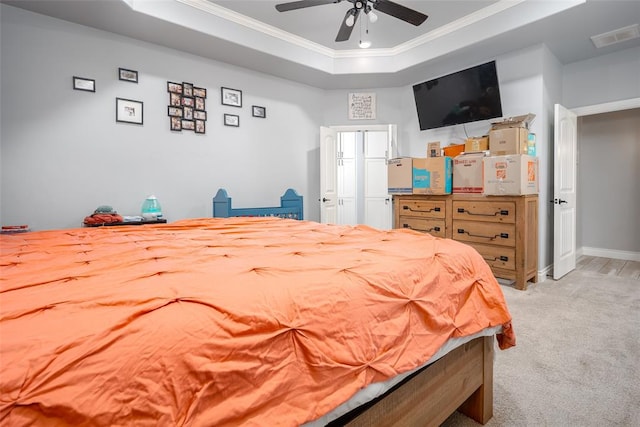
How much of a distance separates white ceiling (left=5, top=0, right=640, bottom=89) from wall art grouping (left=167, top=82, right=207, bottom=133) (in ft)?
1.40

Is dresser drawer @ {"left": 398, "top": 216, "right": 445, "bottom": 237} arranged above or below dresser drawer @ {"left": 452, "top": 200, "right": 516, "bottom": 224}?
below

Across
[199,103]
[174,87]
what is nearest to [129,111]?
[174,87]

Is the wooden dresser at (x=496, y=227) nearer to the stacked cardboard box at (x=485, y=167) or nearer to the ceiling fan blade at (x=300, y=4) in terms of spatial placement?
the stacked cardboard box at (x=485, y=167)

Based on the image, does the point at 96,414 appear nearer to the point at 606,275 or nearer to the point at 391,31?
the point at 391,31

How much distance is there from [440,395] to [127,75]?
3805 millimetres

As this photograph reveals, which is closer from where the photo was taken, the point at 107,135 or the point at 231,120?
the point at 107,135

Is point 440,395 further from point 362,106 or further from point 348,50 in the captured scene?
point 362,106

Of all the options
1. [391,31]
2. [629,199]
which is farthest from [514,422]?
[629,199]

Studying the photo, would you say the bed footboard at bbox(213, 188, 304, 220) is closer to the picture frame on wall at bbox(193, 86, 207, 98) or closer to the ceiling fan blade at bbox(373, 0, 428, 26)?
the picture frame on wall at bbox(193, 86, 207, 98)

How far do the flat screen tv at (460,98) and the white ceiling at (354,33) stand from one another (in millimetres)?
252

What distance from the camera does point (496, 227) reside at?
11.4 ft

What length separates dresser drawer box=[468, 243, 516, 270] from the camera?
338 centimetres

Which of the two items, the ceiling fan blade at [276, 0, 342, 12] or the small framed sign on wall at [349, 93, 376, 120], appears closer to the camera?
the ceiling fan blade at [276, 0, 342, 12]

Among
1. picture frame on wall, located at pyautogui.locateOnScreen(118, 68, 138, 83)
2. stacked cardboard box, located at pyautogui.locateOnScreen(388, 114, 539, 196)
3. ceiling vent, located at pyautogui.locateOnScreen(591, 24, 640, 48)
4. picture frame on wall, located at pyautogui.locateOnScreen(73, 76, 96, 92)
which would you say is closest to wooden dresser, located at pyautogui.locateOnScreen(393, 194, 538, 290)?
stacked cardboard box, located at pyautogui.locateOnScreen(388, 114, 539, 196)
